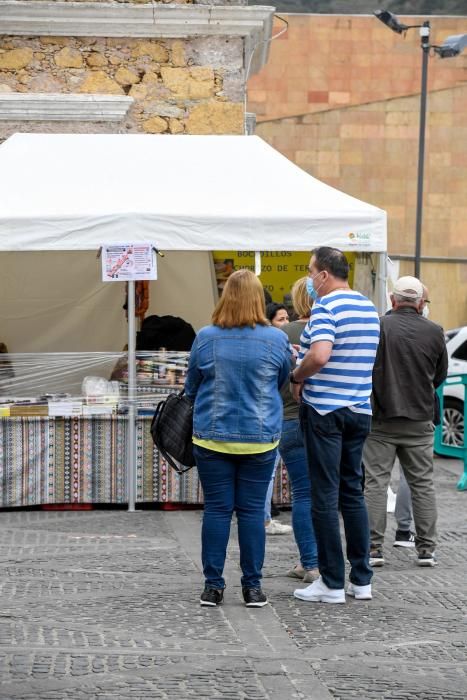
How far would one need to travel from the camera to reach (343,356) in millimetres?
7152

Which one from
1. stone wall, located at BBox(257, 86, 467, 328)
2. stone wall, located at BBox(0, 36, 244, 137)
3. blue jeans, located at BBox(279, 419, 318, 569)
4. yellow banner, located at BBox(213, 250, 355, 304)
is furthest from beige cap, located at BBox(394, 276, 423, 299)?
stone wall, located at BBox(257, 86, 467, 328)

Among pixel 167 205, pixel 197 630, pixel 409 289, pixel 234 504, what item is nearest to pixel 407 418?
pixel 409 289

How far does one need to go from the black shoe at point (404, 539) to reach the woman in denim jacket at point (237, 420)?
2.27 metres

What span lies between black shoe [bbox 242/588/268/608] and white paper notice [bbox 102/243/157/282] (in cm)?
374

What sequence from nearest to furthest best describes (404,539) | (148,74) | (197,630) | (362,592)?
(197,630) < (362,592) < (404,539) < (148,74)

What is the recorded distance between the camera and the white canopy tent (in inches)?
401

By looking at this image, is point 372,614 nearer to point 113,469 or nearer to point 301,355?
point 301,355

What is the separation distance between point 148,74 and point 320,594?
8541 mm

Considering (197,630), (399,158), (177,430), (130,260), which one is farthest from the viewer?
(399,158)

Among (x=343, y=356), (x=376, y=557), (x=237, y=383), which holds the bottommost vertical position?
(x=376, y=557)

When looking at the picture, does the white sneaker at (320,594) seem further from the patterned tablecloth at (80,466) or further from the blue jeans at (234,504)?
the patterned tablecloth at (80,466)

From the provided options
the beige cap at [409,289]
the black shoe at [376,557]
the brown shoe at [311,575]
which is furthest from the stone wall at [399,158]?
the brown shoe at [311,575]

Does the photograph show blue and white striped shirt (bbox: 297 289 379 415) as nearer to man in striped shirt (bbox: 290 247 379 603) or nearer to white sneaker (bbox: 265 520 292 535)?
man in striped shirt (bbox: 290 247 379 603)

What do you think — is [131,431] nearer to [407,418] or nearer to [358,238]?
[358,238]
